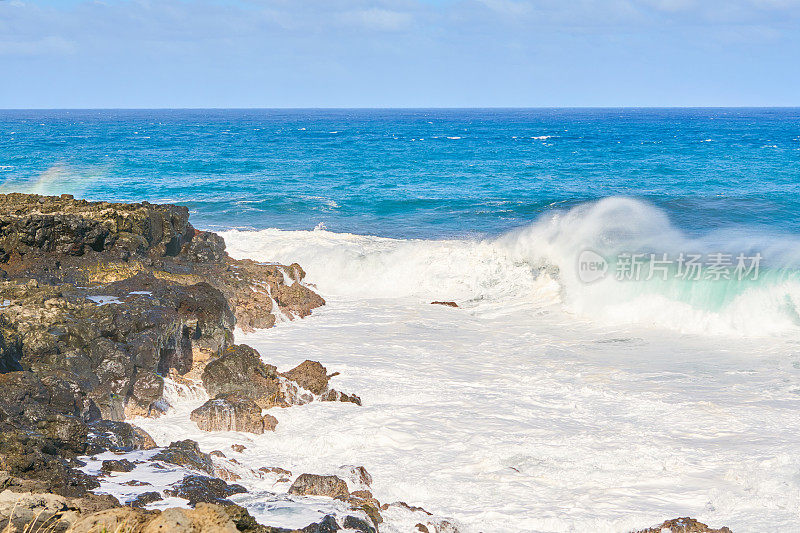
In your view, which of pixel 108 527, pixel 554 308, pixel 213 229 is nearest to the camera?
pixel 108 527

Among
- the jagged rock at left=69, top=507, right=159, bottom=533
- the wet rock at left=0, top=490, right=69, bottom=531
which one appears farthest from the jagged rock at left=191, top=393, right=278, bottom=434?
the jagged rock at left=69, top=507, right=159, bottom=533

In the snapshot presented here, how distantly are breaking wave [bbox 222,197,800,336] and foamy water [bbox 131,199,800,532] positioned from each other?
3.2 inches

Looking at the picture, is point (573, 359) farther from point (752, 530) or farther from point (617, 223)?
point (617, 223)

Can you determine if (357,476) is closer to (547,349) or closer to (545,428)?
(545,428)

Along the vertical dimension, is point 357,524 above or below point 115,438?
below

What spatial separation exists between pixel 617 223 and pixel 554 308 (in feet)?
27.4

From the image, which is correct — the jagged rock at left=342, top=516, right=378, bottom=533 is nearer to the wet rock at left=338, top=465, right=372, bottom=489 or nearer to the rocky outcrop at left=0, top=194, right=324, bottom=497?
the wet rock at left=338, top=465, right=372, bottom=489

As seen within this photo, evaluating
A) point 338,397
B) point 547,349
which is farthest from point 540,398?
point 338,397

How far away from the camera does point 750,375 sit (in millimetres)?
13570

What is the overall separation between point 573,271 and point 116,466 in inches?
573

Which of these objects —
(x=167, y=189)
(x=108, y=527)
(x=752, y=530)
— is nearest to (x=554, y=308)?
(x=752, y=530)

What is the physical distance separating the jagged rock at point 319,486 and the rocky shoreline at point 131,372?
16 mm

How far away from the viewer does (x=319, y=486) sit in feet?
28.7

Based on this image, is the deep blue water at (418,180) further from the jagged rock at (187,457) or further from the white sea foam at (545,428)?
the jagged rock at (187,457)
